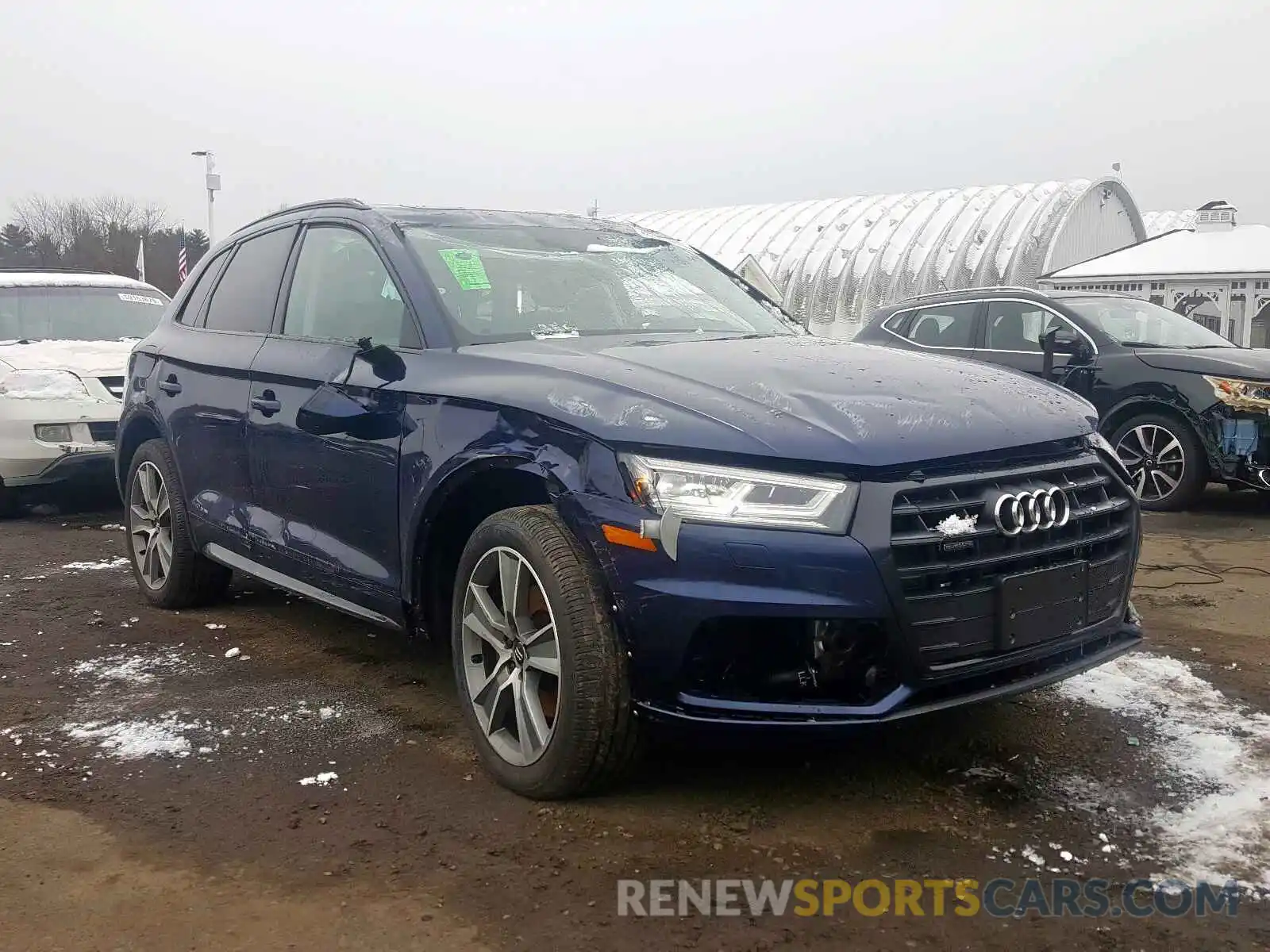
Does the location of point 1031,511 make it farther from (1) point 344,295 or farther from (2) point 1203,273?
(2) point 1203,273

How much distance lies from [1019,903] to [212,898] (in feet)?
5.78

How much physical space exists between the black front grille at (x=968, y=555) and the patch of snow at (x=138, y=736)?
2.21m

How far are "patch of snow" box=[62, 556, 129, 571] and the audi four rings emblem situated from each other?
16.4 ft

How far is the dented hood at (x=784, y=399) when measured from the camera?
8.85 feet

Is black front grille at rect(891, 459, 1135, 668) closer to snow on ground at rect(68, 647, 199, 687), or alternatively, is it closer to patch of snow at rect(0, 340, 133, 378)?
snow on ground at rect(68, 647, 199, 687)

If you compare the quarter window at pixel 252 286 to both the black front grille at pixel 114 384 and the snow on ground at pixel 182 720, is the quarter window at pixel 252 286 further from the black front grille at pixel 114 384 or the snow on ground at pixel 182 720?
the black front grille at pixel 114 384

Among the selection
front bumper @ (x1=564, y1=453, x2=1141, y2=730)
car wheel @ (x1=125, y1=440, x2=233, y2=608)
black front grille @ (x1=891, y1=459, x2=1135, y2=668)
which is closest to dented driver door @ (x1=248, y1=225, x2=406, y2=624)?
car wheel @ (x1=125, y1=440, x2=233, y2=608)

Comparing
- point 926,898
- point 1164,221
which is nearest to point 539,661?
point 926,898

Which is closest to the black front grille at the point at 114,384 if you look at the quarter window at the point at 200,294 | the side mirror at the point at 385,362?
the quarter window at the point at 200,294

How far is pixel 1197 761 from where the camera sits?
3.21 meters

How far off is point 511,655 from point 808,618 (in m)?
0.88

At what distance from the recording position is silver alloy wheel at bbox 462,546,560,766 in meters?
2.95

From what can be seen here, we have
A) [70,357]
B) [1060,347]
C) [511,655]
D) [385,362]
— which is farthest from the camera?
[1060,347]

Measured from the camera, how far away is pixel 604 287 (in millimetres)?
4020
